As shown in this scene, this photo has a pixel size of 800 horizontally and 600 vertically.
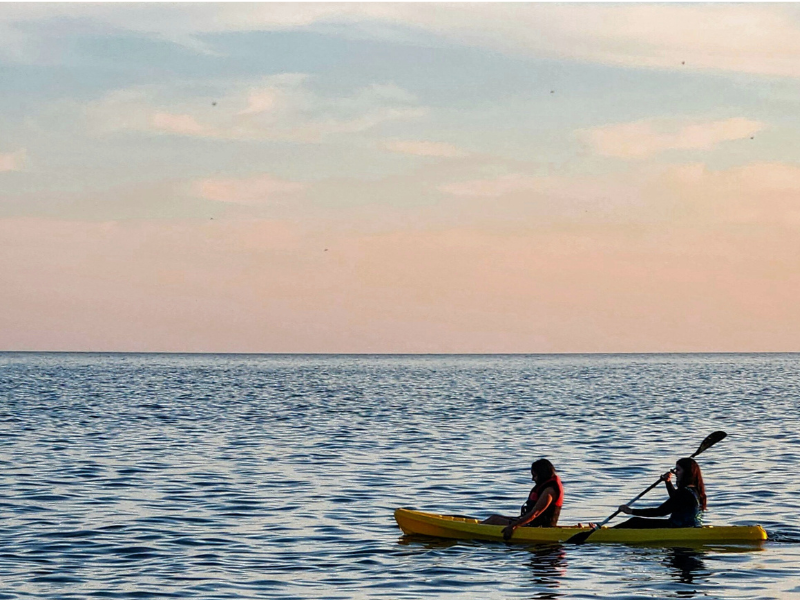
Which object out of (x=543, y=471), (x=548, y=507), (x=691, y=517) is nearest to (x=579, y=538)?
(x=548, y=507)

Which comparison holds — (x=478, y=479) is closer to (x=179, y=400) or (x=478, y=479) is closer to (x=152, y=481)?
(x=152, y=481)

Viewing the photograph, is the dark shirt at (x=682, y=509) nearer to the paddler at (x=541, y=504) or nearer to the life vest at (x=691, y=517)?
the life vest at (x=691, y=517)

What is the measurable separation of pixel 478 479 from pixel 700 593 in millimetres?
12024

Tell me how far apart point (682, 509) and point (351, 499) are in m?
7.79

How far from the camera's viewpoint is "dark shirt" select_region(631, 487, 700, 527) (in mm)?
18234

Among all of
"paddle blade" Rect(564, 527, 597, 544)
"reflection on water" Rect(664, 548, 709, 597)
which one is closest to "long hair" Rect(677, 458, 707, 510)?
"reflection on water" Rect(664, 548, 709, 597)

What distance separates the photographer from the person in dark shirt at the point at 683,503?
17922mm

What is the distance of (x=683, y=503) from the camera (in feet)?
59.8

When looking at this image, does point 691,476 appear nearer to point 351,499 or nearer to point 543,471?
point 543,471

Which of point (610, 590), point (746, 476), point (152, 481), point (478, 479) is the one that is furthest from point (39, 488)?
point (746, 476)

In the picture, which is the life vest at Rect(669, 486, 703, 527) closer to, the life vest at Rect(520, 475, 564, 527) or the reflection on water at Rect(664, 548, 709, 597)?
the reflection on water at Rect(664, 548, 709, 597)

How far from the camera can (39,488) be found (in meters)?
24.9

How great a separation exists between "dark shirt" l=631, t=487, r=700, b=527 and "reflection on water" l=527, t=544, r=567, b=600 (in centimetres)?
160

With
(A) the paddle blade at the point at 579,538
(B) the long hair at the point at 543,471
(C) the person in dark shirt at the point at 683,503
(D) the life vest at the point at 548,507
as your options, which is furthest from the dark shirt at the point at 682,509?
(B) the long hair at the point at 543,471
